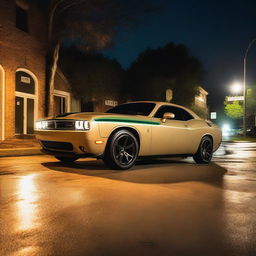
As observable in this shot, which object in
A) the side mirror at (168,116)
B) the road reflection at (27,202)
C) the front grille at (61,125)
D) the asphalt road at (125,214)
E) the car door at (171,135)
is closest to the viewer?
the asphalt road at (125,214)

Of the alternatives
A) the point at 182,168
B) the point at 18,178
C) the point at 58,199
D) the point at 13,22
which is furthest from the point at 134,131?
the point at 13,22

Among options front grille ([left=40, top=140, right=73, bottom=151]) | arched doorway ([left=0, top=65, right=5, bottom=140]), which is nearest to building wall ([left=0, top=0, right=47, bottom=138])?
arched doorway ([left=0, top=65, right=5, bottom=140])

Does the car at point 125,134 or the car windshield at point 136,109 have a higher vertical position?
the car windshield at point 136,109

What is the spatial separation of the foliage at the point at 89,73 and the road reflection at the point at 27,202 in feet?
62.5

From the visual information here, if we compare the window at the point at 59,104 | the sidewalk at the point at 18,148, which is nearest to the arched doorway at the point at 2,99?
the sidewalk at the point at 18,148

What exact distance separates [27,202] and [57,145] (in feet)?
10.9

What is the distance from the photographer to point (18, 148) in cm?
1570

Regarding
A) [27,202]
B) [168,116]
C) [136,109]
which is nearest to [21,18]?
[136,109]

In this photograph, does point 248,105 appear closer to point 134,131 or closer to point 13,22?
point 13,22

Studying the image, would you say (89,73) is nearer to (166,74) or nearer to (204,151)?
(166,74)

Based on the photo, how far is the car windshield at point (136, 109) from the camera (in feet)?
31.4

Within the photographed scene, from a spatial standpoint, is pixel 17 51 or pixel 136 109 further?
pixel 17 51

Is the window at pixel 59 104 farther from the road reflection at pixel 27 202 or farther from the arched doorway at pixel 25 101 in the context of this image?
the road reflection at pixel 27 202

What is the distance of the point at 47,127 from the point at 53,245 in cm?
554
